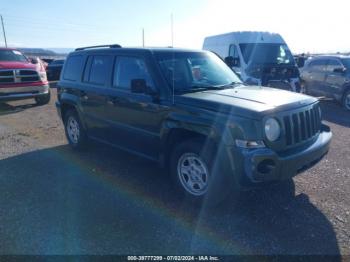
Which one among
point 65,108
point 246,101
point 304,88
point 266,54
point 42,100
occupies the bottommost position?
point 42,100

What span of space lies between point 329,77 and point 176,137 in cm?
899

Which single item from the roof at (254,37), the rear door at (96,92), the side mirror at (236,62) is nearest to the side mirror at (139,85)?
the rear door at (96,92)

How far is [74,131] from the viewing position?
6258mm

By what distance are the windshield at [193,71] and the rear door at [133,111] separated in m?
0.27

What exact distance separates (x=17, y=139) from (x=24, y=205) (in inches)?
149

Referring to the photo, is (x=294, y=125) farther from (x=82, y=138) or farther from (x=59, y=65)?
(x=59, y=65)

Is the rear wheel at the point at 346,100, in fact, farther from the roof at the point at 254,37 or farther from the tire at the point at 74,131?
the tire at the point at 74,131

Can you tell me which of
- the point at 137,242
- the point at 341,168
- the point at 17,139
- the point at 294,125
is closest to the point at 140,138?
the point at 137,242

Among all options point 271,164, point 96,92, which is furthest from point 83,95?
point 271,164

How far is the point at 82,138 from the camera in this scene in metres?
5.99

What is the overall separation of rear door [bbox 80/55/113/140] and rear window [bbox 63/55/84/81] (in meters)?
0.27

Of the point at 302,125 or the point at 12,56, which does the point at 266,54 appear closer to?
the point at 302,125

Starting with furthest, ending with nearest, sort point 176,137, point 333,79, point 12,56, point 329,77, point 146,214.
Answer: point 12,56, point 329,77, point 333,79, point 176,137, point 146,214

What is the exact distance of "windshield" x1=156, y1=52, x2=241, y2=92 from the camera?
4.22 m
